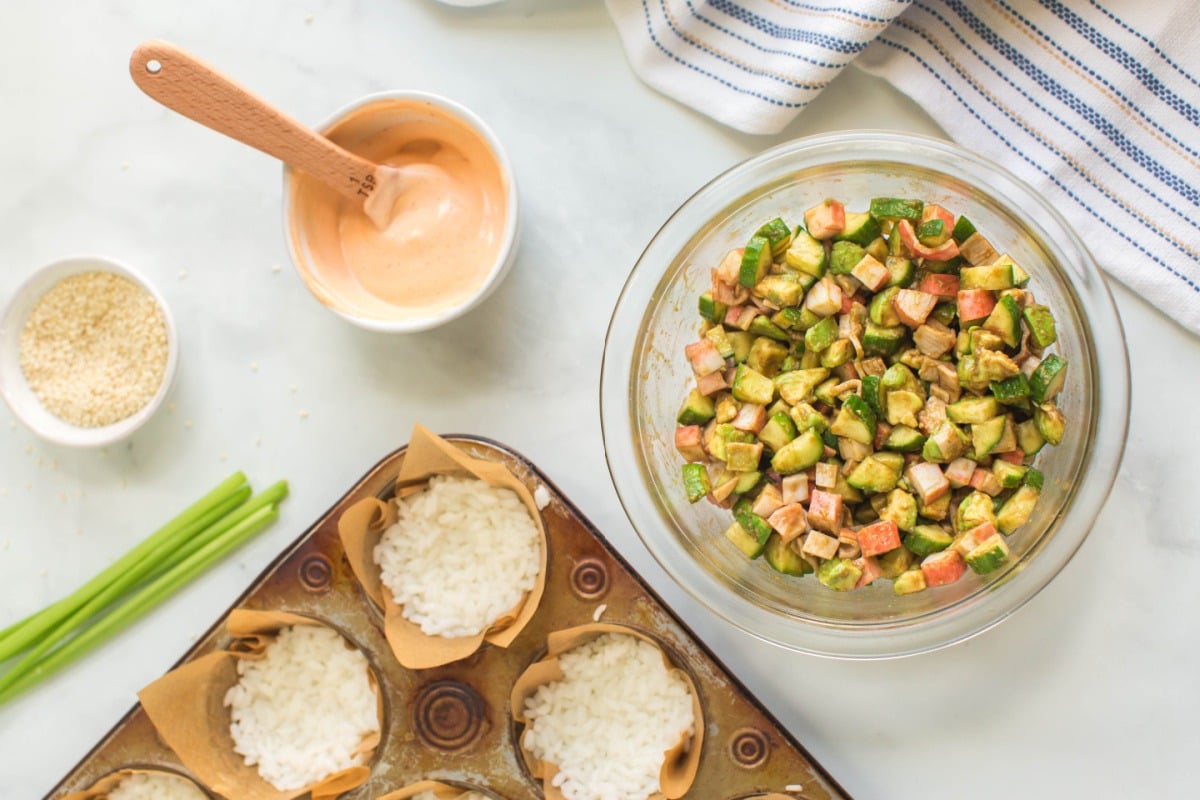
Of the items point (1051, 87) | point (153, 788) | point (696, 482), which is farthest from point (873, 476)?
point (153, 788)

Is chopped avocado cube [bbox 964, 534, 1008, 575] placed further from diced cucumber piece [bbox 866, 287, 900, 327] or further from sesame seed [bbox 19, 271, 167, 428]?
sesame seed [bbox 19, 271, 167, 428]

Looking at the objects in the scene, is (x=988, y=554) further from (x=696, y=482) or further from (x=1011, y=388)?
(x=696, y=482)

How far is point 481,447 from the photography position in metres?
2.06

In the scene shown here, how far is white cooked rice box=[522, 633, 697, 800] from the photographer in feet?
6.64

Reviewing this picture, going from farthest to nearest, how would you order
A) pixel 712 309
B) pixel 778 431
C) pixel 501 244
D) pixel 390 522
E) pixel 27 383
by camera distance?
pixel 27 383
pixel 390 522
pixel 501 244
pixel 712 309
pixel 778 431

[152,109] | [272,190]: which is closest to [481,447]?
[272,190]

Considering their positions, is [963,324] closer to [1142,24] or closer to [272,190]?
[1142,24]

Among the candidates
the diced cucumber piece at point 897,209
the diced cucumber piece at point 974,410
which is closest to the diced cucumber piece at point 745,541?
the diced cucumber piece at point 974,410

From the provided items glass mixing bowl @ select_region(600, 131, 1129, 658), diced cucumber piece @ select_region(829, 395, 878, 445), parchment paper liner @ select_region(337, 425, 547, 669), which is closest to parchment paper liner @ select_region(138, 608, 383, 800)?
parchment paper liner @ select_region(337, 425, 547, 669)

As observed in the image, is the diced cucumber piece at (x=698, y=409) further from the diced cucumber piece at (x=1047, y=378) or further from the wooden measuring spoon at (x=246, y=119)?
the wooden measuring spoon at (x=246, y=119)

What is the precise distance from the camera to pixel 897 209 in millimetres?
1655

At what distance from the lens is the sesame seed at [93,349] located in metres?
2.18

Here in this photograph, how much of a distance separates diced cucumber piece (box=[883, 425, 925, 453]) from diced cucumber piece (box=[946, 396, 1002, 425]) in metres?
0.06

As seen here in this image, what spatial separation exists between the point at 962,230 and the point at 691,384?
0.53 metres
